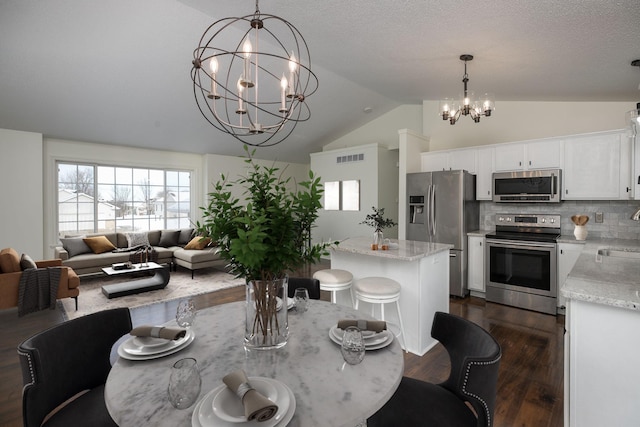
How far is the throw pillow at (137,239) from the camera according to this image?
6250 mm

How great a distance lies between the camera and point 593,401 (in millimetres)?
1506

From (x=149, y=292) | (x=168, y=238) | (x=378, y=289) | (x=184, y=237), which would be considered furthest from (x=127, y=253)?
(x=378, y=289)

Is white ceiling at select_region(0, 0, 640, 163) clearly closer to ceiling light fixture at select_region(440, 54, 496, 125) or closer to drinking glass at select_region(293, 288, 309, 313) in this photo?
ceiling light fixture at select_region(440, 54, 496, 125)

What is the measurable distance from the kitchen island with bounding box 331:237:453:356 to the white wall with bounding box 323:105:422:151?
14.1 feet

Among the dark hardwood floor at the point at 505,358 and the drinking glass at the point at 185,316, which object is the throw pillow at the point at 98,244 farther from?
the drinking glass at the point at 185,316

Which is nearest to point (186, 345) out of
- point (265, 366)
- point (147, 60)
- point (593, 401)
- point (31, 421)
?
point (265, 366)

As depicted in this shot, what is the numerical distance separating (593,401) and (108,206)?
7.63 meters

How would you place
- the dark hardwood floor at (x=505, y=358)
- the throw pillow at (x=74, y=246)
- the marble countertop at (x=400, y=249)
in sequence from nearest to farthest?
the dark hardwood floor at (x=505, y=358) < the marble countertop at (x=400, y=249) < the throw pillow at (x=74, y=246)

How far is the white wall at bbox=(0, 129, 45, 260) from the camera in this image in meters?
5.15

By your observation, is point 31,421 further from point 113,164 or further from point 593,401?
point 113,164

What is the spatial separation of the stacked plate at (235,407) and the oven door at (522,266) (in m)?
4.04

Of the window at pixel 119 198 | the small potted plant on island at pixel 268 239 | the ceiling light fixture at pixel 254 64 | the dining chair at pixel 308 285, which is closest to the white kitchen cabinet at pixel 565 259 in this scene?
the dining chair at pixel 308 285

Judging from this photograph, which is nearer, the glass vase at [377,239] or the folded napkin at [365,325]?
the folded napkin at [365,325]

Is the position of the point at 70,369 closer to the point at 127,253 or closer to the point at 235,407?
the point at 235,407
